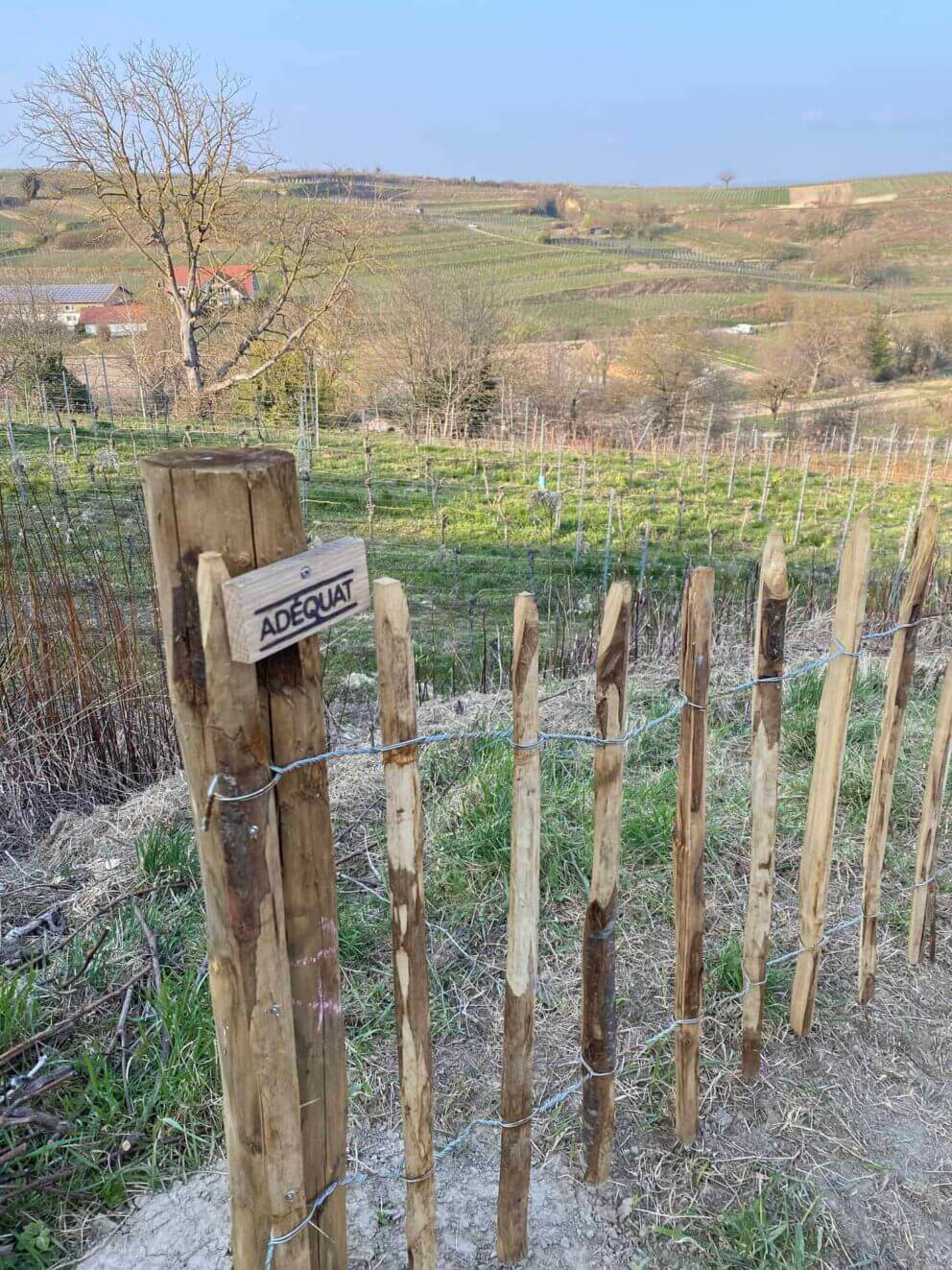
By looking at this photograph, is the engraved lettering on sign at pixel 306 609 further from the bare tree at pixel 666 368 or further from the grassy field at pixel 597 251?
the bare tree at pixel 666 368

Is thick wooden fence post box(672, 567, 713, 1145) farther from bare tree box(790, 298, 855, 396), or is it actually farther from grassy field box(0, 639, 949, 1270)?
bare tree box(790, 298, 855, 396)

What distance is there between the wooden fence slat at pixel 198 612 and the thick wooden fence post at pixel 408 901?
219 millimetres

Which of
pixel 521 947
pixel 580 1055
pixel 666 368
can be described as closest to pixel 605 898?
pixel 521 947

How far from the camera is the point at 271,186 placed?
19.0 meters

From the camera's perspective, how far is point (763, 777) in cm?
206

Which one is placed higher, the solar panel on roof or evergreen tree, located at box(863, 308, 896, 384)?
the solar panel on roof

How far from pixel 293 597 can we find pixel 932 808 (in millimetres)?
2275

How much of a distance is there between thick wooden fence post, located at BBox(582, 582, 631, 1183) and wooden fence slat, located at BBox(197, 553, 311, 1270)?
0.66 metres

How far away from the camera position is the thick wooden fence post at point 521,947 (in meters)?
1.50

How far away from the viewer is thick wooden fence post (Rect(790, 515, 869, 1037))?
6.77 feet

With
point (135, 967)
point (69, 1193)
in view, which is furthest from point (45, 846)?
point (69, 1193)

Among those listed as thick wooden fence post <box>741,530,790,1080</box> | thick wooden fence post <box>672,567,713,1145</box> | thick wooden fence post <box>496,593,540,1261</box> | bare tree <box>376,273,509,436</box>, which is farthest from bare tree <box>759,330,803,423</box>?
thick wooden fence post <box>496,593,540,1261</box>

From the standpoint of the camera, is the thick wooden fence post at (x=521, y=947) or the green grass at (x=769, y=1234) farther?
the green grass at (x=769, y=1234)

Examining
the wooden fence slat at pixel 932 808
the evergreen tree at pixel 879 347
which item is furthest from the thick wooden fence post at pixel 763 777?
the evergreen tree at pixel 879 347
